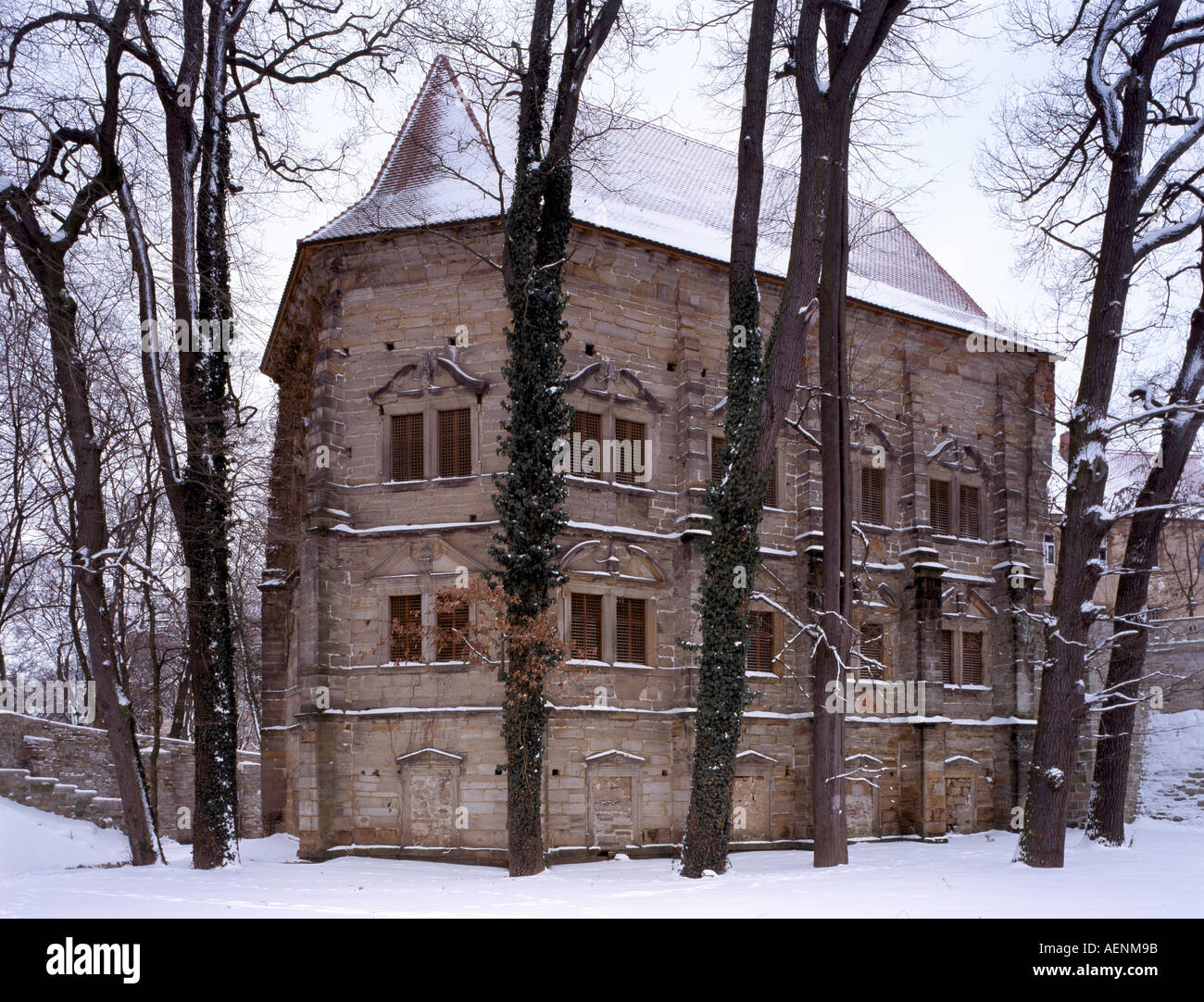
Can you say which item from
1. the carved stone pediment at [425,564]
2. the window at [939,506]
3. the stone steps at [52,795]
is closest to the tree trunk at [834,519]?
the carved stone pediment at [425,564]

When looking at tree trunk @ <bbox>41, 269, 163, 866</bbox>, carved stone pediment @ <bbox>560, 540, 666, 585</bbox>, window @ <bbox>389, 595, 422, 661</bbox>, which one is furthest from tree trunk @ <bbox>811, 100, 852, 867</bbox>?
tree trunk @ <bbox>41, 269, 163, 866</bbox>

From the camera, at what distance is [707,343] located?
883 inches

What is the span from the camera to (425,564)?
65.0 ft

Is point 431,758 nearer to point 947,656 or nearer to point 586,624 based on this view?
point 586,624

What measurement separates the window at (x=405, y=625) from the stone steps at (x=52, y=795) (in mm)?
9243

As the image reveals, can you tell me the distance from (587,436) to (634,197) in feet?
20.4

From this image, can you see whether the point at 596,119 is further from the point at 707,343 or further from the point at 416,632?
the point at 416,632

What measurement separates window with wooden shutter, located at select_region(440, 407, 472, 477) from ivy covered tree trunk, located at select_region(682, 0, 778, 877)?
21.1 feet

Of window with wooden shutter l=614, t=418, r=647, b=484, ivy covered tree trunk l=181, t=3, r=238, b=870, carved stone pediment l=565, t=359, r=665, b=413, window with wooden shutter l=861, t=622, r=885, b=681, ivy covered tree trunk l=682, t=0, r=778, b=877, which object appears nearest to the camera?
ivy covered tree trunk l=682, t=0, r=778, b=877

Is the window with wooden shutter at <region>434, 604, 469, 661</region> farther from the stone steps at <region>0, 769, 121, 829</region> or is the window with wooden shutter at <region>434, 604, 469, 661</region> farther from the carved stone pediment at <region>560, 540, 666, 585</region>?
the stone steps at <region>0, 769, 121, 829</region>

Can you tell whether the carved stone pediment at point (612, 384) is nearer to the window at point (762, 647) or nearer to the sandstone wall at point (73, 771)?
the window at point (762, 647)

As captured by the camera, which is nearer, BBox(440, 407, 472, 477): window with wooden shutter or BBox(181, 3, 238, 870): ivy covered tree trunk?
BBox(181, 3, 238, 870): ivy covered tree trunk

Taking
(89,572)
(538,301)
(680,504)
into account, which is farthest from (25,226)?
(680,504)

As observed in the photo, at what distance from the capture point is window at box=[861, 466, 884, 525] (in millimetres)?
24791
